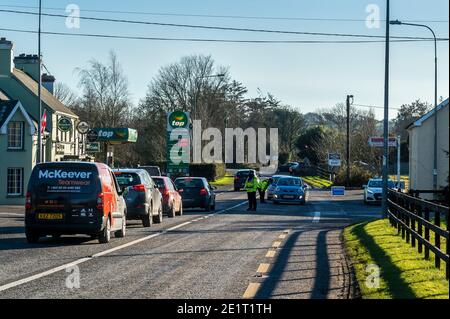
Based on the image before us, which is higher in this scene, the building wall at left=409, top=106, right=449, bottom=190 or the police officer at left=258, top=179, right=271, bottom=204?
the building wall at left=409, top=106, right=449, bottom=190

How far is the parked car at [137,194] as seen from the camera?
22359 mm

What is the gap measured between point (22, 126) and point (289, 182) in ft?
54.0

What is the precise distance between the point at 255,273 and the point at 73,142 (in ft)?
154

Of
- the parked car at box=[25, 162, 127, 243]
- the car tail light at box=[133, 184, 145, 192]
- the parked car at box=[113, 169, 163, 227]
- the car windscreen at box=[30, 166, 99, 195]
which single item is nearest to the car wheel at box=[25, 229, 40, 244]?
the parked car at box=[25, 162, 127, 243]

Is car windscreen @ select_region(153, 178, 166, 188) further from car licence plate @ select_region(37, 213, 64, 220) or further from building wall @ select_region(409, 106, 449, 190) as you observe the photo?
building wall @ select_region(409, 106, 449, 190)

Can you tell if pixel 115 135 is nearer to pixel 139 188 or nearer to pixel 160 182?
pixel 160 182

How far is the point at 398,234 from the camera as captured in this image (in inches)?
722

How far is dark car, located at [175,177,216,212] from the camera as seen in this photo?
109ft

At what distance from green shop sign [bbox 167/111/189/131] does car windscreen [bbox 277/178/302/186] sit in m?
10.9

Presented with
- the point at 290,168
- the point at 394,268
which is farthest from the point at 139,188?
the point at 290,168

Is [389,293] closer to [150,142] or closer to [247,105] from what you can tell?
[150,142]

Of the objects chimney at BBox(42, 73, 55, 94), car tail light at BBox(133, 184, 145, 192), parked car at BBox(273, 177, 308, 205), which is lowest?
parked car at BBox(273, 177, 308, 205)

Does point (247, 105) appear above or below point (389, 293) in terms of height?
above
